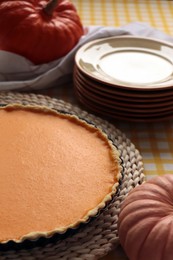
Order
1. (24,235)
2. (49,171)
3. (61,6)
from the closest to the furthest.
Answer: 1. (24,235)
2. (49,171)
3. (61,6)

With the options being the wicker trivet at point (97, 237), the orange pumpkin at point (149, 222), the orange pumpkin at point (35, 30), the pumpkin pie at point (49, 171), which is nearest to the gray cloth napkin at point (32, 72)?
the orange pumpkin at point (35, 30)

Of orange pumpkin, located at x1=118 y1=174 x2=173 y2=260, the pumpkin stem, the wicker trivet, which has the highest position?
the pumpkin stem

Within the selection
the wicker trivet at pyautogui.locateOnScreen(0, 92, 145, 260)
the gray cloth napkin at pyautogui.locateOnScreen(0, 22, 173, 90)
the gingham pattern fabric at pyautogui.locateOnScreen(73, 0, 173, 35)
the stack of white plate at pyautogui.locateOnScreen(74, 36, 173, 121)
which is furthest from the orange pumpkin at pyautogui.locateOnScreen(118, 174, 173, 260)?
the gingham pattern fabric at pyautogui.locateOnScreen(73, 0, 173, 35)

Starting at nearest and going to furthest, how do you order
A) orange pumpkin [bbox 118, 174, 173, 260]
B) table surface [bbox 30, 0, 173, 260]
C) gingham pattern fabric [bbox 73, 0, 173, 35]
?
orange pumpkin [bbox 118, 174, 173, 260], table surface [bbox 30, 0, 173, 260], gingham pattern fabric [bbox 73, 0, 173, 35]

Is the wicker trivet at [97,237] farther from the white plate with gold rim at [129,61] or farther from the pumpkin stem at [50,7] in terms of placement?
the pumpkin stem at [50,7]

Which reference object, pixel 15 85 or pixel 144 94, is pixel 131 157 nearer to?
pixel 144 94

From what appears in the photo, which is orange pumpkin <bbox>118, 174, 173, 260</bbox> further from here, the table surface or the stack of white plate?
the stack of white plate

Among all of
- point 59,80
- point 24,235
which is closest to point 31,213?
point 24,235
